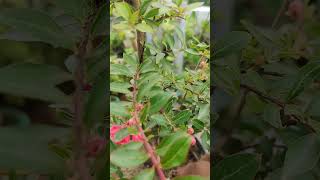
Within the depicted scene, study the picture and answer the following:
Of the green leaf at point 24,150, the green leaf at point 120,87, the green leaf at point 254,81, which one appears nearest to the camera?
the green leaf at point 24,150

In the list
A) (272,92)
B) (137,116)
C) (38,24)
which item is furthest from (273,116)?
(38,24)

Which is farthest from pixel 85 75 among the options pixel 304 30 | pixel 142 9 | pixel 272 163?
pixel 304 30

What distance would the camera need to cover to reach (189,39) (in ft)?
1.76

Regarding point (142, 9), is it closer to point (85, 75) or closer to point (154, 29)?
point (154, 29)

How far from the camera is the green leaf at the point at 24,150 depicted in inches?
12.0

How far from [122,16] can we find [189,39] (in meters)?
0.10

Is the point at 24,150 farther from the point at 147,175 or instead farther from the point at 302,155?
the point at 302,155

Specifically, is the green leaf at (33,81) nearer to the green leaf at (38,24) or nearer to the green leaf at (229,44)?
the green leaf at (38,24)

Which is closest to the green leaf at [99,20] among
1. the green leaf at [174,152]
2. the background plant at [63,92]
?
the background plant at [63,92]

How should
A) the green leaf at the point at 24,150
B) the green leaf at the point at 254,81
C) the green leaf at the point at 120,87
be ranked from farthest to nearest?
the green leaf at the point at 254,81 → the green leaf at the point at 120,87 → the green leaf at the point at 24,150

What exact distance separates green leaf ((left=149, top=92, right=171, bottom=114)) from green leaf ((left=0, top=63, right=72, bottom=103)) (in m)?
0.11

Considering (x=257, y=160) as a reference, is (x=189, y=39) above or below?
above

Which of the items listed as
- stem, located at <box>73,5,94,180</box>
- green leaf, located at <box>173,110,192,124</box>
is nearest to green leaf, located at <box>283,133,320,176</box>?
green leaf, located at <box>173,110,192,124</box>

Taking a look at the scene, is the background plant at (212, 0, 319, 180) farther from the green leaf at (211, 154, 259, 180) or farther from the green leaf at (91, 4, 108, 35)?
the green leaf at (91, 4, 108, 35)
